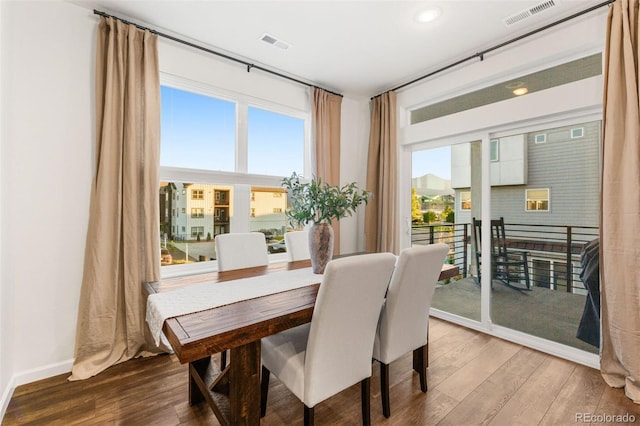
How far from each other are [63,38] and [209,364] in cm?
260

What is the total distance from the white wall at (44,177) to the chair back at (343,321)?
2029 millimetres

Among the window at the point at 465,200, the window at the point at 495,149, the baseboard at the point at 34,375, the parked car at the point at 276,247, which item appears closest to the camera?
the baseboard at the point at 34,375

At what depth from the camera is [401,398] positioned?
193cm

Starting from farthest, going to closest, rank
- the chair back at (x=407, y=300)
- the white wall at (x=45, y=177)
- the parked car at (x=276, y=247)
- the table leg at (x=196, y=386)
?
the parked car at (x=276, y=247) < the white wall at (x=45, y=177) < the table leg at (x=196, y=386) < the chair back at (x=407, y=300)

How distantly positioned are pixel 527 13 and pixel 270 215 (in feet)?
9.71

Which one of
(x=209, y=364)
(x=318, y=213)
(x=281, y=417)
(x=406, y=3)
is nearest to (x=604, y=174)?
(x=406, y=3)

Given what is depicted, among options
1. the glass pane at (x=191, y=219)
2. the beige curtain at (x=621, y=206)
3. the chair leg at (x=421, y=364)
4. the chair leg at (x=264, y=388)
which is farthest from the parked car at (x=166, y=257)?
the beige curtain at (x=621, y=206)

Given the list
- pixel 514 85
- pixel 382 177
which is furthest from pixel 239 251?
pixel 514 85

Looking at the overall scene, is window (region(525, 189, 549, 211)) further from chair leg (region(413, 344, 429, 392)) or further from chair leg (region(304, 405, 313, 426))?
chair leg (region(304, 405, 313, 426))

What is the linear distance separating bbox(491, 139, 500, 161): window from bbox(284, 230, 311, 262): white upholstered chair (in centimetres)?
200

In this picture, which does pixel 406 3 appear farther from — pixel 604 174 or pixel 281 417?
pixel 281 417

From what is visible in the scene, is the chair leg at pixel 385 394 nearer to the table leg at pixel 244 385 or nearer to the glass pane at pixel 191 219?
the table leg at pixel 244 385

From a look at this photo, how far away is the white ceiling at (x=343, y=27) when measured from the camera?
2.28m
